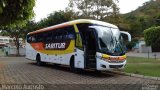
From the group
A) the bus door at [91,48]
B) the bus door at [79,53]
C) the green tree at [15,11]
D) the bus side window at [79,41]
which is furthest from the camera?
the bus side window at [79,41]

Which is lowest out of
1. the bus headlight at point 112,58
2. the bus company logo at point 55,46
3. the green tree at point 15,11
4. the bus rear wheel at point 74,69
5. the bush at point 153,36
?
the bus rear wheel at point 74,69

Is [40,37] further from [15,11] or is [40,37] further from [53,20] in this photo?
[53,20]

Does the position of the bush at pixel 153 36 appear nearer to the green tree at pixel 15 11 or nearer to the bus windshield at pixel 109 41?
the bus windshield at pixel 109 41

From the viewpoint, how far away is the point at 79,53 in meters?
21.1

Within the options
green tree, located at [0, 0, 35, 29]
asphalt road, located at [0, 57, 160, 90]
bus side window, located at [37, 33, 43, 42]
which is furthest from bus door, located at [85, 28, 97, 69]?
bus side window, located at [37, 33, 43, 42]

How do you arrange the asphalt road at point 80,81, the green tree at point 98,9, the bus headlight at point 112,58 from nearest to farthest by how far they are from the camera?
the asphalt road at point 80,81 → the bus headlight at point 112,58 → the green tree at point 98,9

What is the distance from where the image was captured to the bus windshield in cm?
1933

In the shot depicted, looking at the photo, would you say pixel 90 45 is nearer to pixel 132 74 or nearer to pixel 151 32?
pixel 132 74

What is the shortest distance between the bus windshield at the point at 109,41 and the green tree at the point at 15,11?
6.17m

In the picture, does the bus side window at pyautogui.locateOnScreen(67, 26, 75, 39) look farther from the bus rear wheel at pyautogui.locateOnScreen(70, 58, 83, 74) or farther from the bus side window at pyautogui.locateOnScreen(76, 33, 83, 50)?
the bus rear wheel at pyautogui.locateOnScreen(70, 58, 83, 74)

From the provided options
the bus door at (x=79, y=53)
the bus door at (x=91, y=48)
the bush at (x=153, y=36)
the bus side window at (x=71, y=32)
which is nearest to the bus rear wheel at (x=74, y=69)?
the bus door at (x=79, y=53)

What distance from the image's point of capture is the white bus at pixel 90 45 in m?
19.2

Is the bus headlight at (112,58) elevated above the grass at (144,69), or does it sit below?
above

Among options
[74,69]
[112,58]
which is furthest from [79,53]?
[112,58]
